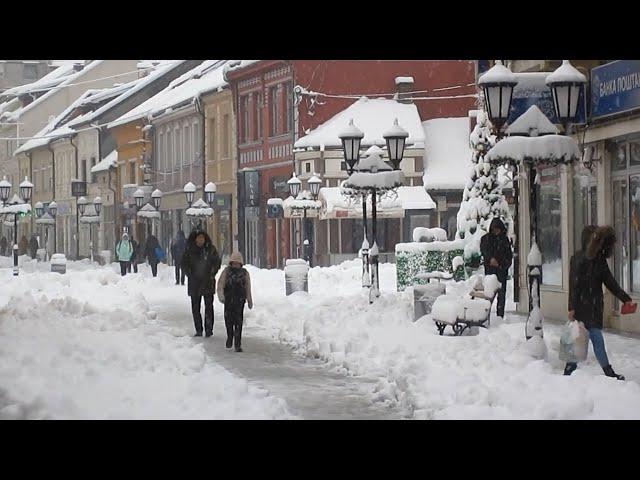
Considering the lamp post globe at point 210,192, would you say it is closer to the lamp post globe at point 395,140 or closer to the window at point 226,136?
the window at point 226,136

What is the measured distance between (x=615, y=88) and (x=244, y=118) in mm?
33009

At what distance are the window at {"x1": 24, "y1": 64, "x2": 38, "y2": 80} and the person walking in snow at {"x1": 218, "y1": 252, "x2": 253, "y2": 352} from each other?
81.6 metres

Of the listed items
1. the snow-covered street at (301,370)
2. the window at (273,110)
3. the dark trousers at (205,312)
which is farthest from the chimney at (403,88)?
the dark trousers at (205,312)

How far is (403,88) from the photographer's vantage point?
45.9m

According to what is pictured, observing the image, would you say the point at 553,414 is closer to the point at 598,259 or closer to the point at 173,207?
the point at 598,259

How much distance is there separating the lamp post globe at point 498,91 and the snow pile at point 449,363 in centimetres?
267

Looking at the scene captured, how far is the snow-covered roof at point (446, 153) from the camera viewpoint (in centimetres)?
4284

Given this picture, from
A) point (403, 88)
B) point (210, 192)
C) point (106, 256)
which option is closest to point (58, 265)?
point (210, 192)

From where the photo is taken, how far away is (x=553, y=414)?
1101cm

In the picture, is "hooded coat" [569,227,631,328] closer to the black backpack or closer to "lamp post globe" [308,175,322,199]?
the black backpack

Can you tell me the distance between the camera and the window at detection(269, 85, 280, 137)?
48.4m
